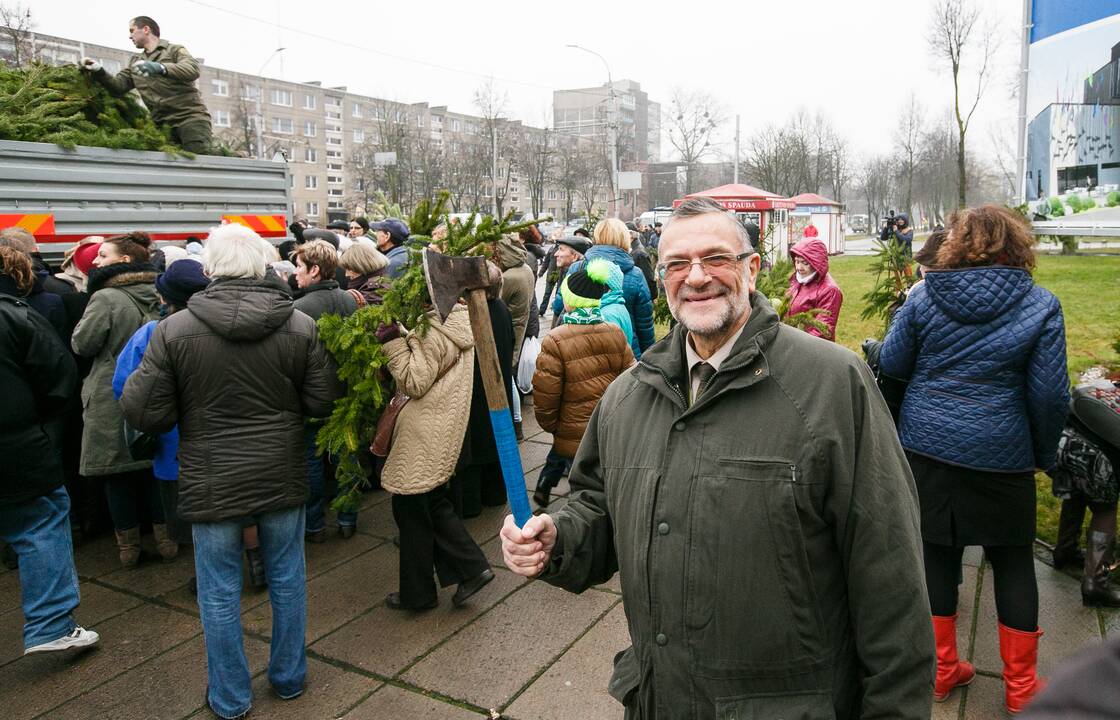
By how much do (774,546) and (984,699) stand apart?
97.2 inches

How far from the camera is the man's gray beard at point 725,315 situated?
78.8 inches

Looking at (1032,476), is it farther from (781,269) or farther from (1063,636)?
(781,269)

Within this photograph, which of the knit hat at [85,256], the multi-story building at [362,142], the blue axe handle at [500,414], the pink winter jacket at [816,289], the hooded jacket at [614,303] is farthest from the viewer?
the multi-story building at [362,142]

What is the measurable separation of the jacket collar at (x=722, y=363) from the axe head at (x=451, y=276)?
0.49 metres

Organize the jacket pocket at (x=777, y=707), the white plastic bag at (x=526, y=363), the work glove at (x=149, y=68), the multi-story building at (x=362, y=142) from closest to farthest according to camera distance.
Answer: the jacket pocket at (x=777, y=707)
the work glove at (x=149, y=68)
the white plastic bag at (x=526, y=363)
the multi-story building at (x=362, y=142)

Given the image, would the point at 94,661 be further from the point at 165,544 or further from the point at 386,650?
the point at 386,650

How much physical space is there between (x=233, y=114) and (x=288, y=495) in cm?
6114

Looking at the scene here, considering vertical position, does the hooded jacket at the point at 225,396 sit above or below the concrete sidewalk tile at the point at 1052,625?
above

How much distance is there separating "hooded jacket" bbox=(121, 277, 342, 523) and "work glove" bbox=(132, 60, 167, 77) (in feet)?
16.2

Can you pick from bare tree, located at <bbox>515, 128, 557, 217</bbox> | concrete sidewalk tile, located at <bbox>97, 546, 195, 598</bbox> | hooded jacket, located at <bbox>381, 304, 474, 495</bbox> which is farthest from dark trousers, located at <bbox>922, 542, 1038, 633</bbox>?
bare tree, located at <bbox>515, 128, 557, 217</bbox>

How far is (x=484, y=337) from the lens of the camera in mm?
2012

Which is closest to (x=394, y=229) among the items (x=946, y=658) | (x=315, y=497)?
(x=315, y=497)

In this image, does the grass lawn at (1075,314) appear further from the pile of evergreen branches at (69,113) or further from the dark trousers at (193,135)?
the pile of evergreen branches at (69,113)

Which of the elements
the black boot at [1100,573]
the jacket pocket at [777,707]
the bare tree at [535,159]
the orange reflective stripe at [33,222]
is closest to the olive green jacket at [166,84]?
the orange reflective stripe at [33,222]
